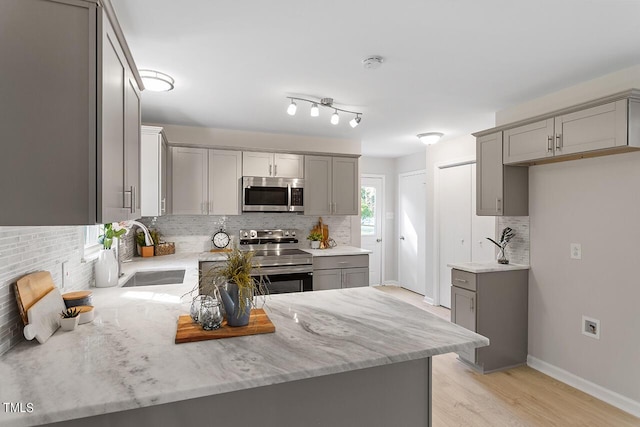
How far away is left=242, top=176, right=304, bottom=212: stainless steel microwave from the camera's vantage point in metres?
4.02

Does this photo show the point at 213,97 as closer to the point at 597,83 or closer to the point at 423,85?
the point at 423,85

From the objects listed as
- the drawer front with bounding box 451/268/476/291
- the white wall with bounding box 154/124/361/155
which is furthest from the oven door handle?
the drawer front with bounding box 451/268/476/291

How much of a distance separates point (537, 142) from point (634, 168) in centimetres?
65

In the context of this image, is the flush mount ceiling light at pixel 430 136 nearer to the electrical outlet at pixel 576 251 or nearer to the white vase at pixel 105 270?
the electrical outlet at pixel 576 251

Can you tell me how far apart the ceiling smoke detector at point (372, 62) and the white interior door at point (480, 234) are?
270cm

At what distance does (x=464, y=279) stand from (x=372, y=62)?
6.91ft

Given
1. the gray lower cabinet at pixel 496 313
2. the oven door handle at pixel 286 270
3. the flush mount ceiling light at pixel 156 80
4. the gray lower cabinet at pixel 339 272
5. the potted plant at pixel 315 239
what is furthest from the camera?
the potted plant at pixel 315 239

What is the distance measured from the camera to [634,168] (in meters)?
2.44

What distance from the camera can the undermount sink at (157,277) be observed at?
291cm

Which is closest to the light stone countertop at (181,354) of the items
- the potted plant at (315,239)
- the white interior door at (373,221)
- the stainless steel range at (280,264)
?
the stainless steel range at (280,264)

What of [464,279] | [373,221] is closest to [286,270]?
[464,279]

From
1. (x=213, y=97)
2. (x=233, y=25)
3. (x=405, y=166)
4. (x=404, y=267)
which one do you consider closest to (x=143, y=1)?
(x=233, y=25)

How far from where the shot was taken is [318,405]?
4.22ft

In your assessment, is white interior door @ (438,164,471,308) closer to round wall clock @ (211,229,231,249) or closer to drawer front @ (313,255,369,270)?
drawer front @ (313,255,369,270)
